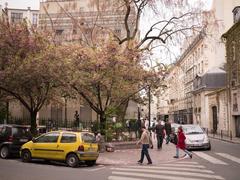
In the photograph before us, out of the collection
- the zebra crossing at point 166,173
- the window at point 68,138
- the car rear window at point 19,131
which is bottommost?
the zebra crossing at point 166,173

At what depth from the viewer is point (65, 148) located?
16094 millimetres

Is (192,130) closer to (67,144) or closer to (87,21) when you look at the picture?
(67,144)

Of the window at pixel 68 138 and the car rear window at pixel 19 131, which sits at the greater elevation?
the car rear window at pixel 19 131

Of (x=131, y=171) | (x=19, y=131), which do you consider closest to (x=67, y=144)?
(x=131, y=171)

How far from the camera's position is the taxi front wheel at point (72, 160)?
15.8 m

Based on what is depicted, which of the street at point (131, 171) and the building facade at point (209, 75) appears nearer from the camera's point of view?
the street at point (131, 171)

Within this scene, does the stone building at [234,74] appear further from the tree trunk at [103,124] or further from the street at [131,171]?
the street at [131,171]

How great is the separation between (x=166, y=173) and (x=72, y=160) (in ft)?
14.7

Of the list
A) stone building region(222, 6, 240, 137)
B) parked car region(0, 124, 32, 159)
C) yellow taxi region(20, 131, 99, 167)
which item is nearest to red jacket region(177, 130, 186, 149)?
yellow taxi region(20, 131, 99, 167)

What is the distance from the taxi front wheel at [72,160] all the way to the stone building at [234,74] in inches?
926

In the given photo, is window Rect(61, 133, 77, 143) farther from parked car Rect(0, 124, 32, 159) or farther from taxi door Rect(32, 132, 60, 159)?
parked car Rect(0, 124, 32, 159)

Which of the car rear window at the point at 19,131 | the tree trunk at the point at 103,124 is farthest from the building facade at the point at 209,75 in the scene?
the car rear window at the point at 19,131

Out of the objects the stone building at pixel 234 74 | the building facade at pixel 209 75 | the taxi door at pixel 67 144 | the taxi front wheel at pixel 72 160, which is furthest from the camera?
the building facade at pixel 209 75

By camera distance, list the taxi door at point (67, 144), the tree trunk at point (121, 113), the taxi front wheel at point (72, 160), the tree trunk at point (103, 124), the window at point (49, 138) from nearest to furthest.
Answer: the taxi front wheel at point (72, 160)
the taxi door at point (67, 144)
the window at point (49, 138)
the tree trunk at point (103, 124)
the tree trunk at point (121, 113)
